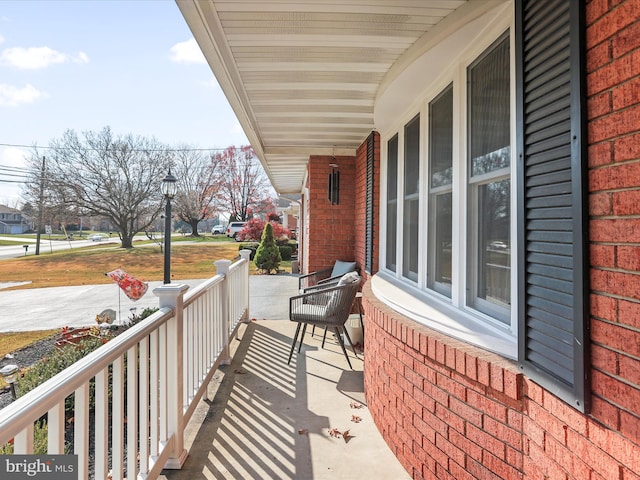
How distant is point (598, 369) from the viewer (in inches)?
41.8

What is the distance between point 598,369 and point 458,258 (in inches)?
44.7

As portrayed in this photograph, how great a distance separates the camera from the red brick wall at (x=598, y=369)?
0.97 metres

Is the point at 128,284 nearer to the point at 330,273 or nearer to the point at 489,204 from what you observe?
the point at 330,273

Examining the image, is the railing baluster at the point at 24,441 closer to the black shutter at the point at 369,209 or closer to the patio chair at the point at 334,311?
the patio chair at the point at 334,311

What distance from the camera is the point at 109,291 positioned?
11477 millimetres

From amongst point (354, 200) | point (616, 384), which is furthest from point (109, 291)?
point (616, 384)

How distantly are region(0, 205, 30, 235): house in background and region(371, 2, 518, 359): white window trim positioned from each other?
23.2 meters

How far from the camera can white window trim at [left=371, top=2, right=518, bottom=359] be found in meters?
1.67

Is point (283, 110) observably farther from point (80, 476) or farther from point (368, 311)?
point (80, 476)

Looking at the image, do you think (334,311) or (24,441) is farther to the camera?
(334,311)

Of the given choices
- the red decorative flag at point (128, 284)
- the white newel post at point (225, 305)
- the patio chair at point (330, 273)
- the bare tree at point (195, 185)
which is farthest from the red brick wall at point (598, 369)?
the bare tree at point (195, 185)

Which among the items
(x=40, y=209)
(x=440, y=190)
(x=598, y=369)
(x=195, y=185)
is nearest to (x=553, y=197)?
(x=598, y=369)

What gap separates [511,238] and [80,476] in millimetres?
1903

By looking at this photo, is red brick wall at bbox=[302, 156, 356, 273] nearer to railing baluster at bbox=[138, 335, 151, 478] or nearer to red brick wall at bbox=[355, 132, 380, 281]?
red brick wall at bbox=[355, 132, 380, 281]
